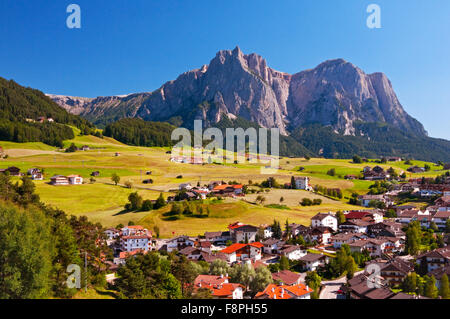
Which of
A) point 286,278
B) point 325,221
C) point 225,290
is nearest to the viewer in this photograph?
point 225,290

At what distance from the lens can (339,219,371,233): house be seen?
2443 inches

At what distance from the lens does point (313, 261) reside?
4438 cm

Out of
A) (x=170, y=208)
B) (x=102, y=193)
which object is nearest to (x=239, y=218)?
(x=170, y=208)

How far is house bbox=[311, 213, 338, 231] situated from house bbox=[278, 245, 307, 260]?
13.6m

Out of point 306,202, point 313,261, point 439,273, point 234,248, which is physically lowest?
point 313,261

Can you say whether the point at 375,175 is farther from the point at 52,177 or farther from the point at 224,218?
the point at 52,177

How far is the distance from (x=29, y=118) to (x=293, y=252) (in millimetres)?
156920

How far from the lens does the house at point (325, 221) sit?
62500mm

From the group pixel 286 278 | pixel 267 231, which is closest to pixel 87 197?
pixel 267 231

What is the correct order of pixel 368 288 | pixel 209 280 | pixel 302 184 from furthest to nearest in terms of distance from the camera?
1. pixel 302 184
2. pixel 209 280
3. pixel 368 288

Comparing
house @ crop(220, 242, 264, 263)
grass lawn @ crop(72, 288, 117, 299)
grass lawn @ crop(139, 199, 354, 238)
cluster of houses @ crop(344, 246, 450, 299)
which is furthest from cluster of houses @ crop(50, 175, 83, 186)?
cluster of houses @ crop(344, 246, 450, 299)

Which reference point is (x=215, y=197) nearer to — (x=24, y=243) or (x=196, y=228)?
(x=196, y=228)

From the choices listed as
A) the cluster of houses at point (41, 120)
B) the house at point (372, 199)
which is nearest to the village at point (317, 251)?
the house at point (372, 199)

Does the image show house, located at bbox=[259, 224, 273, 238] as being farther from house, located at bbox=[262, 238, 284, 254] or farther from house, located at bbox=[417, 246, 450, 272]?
house, located at bbox=[417, 246, 450, 272]
